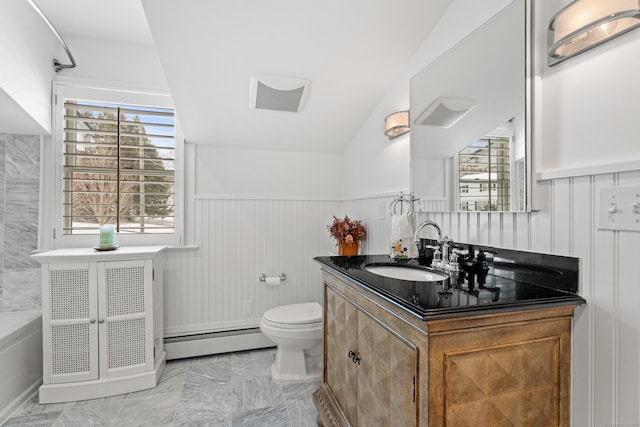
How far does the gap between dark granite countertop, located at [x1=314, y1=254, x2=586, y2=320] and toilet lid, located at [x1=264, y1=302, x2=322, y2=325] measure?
3.17 ft

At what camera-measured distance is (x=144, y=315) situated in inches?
88.2

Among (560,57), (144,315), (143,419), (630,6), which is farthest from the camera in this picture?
(144,315)

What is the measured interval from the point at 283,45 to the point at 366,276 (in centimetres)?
136

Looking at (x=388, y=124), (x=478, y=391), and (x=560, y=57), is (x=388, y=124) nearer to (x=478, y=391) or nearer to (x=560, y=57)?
(x=560, y=57)

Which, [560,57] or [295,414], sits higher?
[560,57]

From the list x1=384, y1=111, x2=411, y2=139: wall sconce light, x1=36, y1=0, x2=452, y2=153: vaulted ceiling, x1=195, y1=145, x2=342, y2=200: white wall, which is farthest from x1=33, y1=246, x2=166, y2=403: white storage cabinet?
x1=384, y1=111, x2=411, y2=139: wall sconce light

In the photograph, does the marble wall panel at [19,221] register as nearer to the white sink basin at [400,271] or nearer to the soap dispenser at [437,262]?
the white sink basin at [400,271]

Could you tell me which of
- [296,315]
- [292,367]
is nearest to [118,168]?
[296,315]

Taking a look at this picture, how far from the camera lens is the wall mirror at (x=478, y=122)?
1237mm

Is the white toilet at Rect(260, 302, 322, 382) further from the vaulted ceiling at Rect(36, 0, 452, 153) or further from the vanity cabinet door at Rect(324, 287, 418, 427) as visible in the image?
the vaulted ceiling at Rect(36, 0, 452, 153)

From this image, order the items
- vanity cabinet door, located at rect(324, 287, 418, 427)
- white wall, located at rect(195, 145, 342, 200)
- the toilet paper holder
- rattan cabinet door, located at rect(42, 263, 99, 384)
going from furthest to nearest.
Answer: the toilet paper holder, white wall, located at rect(195, 145, 342, 200), rattan cabinet door, located at rect(42, 263, 99, 384), vanity cabinet door, located at rect(324, 287, 418, 427)

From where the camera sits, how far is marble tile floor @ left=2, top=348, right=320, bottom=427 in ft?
6.15

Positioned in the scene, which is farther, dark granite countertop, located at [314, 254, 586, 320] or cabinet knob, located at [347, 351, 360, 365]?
cabinet knob, located at [347, 351, 360, 365]

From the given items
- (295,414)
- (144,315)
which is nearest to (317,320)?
(295,414)
